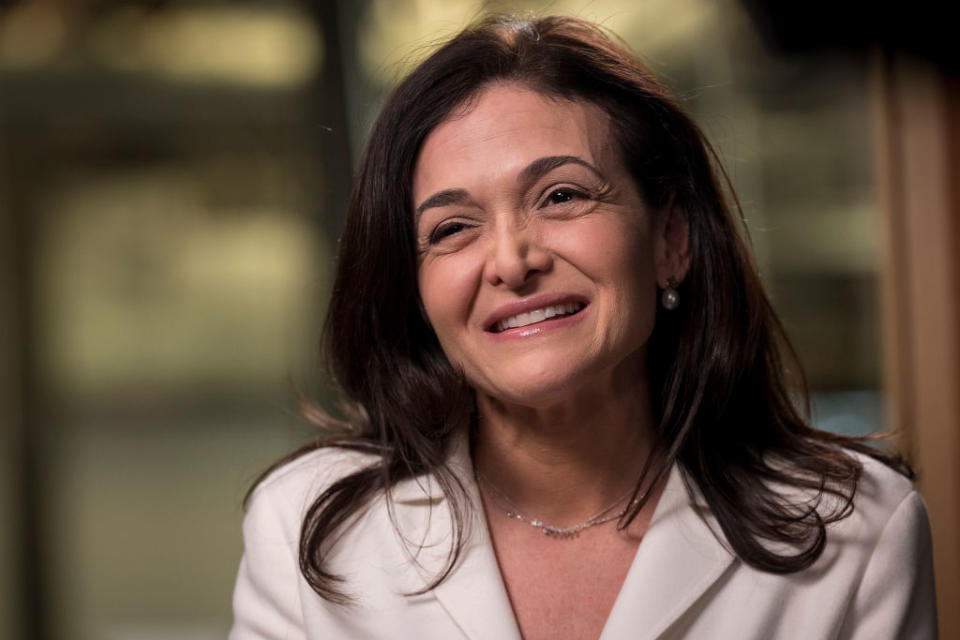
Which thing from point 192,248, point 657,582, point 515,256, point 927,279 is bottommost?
point 657,582

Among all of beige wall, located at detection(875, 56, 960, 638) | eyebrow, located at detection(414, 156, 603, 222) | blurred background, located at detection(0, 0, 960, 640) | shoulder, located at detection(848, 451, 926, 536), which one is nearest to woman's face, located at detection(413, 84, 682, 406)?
eyebrow, located at detection(414, 156, 603, 222)

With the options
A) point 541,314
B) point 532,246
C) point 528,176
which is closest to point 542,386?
point 541,314

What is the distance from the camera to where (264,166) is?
11.3 ft

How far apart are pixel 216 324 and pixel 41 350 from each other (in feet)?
1.84

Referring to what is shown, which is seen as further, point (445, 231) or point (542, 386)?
point (445, 231)

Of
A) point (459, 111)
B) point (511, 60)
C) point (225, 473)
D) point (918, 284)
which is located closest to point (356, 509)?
point (459, 111)

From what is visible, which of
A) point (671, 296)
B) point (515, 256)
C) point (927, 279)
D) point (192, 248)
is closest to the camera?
point (515, 256)

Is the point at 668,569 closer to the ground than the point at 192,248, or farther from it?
closer to the ground

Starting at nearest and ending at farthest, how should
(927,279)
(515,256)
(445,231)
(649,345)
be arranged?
(515,256) < (445,231) < (649,345) < (927,279)

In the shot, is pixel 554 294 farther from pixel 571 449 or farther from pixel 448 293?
pixel 571 449

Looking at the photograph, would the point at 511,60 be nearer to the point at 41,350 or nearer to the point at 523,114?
the point at 523,114

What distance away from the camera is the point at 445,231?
5.52 ft

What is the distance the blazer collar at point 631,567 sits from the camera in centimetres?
158

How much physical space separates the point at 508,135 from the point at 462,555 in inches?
26.8
